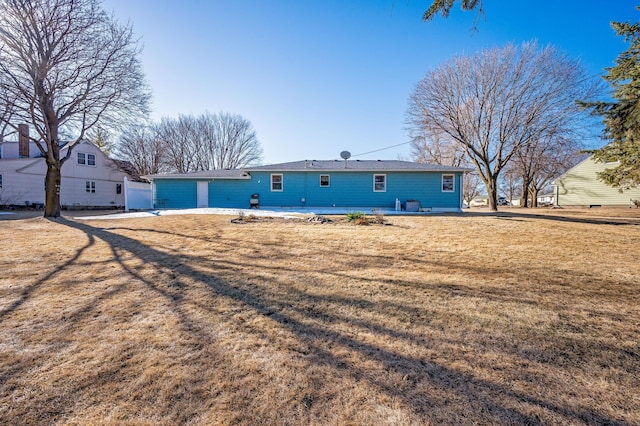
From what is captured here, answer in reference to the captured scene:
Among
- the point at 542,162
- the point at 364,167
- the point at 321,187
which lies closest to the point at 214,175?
the point at 321,187

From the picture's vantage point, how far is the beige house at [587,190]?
22703 mm

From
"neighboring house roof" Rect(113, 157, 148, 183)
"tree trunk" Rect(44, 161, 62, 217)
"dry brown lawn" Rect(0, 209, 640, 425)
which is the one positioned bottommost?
"dry brown lawn" Rect(0, 209, 640, 425)

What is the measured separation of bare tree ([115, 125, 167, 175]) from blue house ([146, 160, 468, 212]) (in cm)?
1615

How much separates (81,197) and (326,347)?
30400mm

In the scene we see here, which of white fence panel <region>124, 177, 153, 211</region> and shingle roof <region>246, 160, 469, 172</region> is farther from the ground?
shingle roof <region>246, 160, 469, 172</region>

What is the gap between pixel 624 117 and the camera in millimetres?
9055

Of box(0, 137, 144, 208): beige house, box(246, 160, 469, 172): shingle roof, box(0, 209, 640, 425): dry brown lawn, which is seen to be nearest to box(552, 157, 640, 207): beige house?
box(246, 160, 469, 172): shingle roof

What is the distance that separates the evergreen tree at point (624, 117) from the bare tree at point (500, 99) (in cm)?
747

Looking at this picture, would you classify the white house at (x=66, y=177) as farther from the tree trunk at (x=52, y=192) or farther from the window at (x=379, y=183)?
the window at (x=379, y=183)

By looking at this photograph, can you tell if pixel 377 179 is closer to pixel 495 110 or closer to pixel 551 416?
pixel 495 110

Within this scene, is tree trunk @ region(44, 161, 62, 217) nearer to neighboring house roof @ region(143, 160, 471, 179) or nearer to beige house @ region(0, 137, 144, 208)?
neighboring house roof @ region(143, 160, 471, 179)

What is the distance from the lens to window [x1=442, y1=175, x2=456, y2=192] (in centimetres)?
1683

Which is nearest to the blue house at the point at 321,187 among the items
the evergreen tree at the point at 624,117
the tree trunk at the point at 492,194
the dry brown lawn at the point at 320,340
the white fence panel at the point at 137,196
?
the white fence panel at the point at 137,196

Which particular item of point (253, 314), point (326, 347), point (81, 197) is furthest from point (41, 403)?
point (81, 197)
